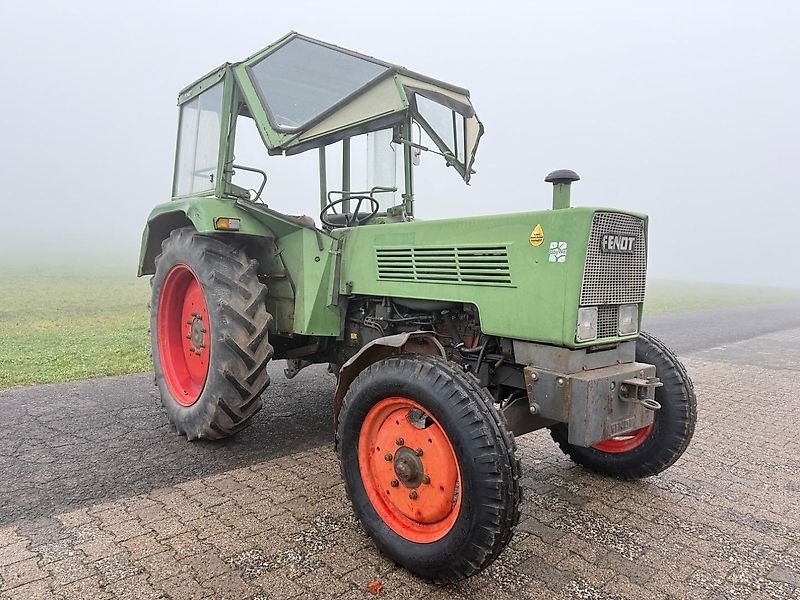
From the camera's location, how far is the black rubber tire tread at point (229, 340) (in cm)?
361

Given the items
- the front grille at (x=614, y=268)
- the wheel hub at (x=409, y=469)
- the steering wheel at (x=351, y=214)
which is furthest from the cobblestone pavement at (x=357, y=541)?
the steering wheel at (x=351, y=214)

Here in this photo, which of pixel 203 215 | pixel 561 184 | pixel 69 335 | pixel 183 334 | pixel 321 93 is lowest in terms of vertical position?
pixel 69 335

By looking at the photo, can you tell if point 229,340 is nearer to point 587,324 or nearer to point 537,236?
point 537,236

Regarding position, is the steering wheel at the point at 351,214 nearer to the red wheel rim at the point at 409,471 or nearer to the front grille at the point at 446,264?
the front grille at the point at 446,264

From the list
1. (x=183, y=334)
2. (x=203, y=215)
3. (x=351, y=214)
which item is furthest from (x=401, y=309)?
(x=183, y=334)

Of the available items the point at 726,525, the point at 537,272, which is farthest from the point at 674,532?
the point at 537,272

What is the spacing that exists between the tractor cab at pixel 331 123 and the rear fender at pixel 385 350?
1.27 metres

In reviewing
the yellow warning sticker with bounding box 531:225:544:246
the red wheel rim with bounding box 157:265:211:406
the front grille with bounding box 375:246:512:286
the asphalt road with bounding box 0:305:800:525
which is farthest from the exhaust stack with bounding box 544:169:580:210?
the red wheel rim with bounding box 157:265:211:406

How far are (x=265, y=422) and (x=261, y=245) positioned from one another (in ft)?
4.86

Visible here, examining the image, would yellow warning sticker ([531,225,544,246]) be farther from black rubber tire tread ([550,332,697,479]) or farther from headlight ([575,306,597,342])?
black rubber tire tread ([550,332,697,479])

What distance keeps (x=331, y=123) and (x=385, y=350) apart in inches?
61.8

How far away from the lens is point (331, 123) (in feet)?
11.8

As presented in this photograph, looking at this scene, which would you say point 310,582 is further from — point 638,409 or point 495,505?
point 638,409

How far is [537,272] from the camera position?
2666 mm
